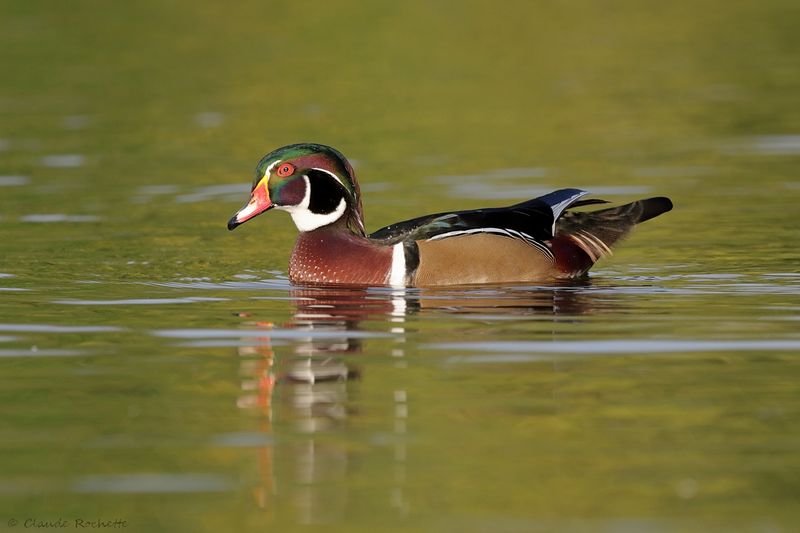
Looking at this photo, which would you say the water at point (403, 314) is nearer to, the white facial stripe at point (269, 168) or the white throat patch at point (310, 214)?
the white throat patch at point (310, 214)

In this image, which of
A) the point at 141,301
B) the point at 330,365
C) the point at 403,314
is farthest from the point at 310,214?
the point at 330,365

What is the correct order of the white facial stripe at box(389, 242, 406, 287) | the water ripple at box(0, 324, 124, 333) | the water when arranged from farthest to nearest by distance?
the white facial stripe at box(389, 242, 406, 287) → the water ripple at box(0, 324, 124, 333) → the water

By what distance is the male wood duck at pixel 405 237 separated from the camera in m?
12.5

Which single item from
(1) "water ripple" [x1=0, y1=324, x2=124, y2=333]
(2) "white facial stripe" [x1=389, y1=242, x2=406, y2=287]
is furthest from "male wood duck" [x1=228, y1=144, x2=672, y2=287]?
(1) "water ripple" [x1=0, y1=324, x2=124, y2=333]

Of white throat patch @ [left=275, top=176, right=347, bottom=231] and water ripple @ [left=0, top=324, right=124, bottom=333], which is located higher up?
white throat patch @ [left=275, top=176, right=347, bottom=231]

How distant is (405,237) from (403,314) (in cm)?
142

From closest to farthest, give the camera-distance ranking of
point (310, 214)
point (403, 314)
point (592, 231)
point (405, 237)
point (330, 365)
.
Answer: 1. point (330, 365)
2. point (403, 314)
3. point (405, 237)
4. point (310, 214)
5. point (592, 231)

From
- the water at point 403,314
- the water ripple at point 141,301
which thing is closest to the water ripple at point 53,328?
the water at point 403,314

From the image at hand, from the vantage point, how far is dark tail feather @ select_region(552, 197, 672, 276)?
42.9 ft

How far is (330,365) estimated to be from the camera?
9.45m

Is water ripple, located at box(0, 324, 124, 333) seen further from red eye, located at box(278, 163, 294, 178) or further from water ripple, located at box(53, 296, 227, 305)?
red eye, located at box(278, 163, 294, 178)

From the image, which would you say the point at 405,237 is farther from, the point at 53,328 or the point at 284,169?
the point at 53,328

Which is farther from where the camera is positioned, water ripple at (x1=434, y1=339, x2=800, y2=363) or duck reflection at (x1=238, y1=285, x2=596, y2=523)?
water ripple at (x1=434, y1=339, x2=800, y2=363)

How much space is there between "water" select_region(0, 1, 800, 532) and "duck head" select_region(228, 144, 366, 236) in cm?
66
